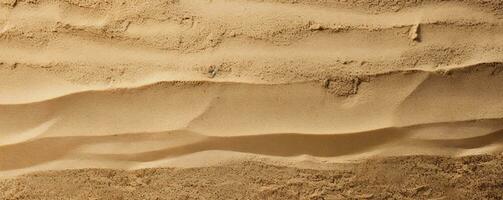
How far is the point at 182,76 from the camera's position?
152 cm

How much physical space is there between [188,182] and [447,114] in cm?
76

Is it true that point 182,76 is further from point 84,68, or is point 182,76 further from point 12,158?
point 12,158

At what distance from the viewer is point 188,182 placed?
1536 millimetres

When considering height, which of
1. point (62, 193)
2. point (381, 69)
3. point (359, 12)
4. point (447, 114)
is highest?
point (359, 12)

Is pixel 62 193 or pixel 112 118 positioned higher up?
pixel 112 118

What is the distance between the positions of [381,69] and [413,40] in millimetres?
124

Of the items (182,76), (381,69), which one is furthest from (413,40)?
(182,76)

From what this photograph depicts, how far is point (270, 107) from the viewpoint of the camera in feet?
4.98

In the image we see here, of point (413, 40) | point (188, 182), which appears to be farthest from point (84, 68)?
point (413, 40)

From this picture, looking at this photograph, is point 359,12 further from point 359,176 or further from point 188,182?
point 188,182

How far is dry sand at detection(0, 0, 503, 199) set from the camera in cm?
151

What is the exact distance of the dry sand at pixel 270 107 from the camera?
1511 millimetres

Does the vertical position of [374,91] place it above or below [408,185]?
above

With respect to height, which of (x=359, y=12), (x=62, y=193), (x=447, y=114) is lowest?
(x=62, y=193)
